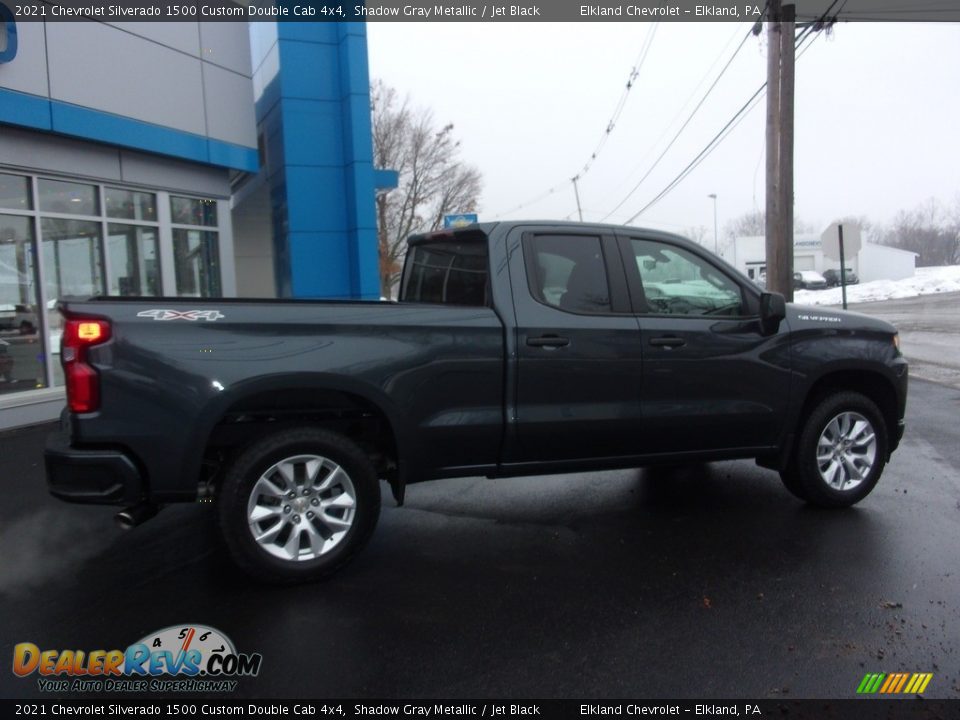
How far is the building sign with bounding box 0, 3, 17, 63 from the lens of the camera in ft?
26.9

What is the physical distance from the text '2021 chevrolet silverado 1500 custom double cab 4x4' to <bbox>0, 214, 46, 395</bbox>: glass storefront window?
21.6 feet

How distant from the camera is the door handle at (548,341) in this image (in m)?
4.09

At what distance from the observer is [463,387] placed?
3.99 meters

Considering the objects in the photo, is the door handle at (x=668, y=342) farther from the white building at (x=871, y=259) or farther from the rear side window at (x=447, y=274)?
the white building at (x=871, y=259)

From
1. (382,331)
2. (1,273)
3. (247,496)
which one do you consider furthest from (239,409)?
(1,273)

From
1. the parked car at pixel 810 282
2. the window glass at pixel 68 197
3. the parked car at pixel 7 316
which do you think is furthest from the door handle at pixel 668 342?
the parked car at pixel 810 282

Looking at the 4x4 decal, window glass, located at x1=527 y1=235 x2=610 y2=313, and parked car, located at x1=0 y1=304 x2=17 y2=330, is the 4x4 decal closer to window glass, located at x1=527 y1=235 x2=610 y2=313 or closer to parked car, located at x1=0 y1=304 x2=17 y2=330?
window glass, located at x1=527 y1=235 x2=610 y2=313

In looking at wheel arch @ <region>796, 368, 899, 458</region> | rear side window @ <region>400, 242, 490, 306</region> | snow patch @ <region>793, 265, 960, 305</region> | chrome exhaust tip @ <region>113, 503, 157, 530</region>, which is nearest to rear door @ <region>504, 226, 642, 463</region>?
rear side window @ <region>400, 242, 490, 306</region>

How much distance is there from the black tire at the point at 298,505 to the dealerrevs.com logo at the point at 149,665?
1.59ft

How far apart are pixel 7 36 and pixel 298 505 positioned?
7.91 metres

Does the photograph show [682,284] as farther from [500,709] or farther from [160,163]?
[160,163]

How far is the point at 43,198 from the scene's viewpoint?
368 inches

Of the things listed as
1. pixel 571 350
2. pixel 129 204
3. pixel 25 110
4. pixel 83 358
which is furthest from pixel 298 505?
pixel 129 204

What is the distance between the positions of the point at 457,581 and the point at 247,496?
3.99 ft
